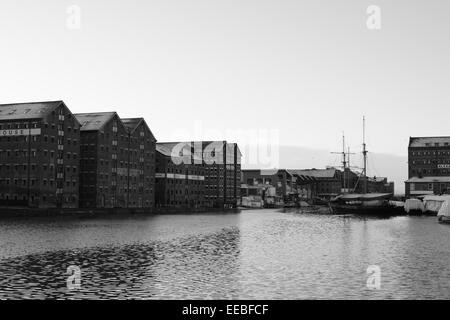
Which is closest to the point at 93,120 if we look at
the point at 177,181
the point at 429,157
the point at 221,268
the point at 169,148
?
the point at 177,181

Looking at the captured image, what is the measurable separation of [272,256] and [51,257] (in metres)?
15.9

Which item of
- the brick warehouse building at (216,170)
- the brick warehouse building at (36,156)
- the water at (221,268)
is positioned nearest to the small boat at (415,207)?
the water at (221,268)

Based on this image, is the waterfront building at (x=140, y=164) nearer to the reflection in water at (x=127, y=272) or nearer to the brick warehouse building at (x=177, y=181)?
the brick warehouse building at (x=177, y=181)

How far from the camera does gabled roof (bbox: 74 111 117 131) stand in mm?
128000

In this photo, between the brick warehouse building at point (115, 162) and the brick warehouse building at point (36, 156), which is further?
the brick warehouse building at point (115, 162)

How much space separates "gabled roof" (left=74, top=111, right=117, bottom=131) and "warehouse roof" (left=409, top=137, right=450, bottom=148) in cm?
10898

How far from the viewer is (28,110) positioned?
4528 inches

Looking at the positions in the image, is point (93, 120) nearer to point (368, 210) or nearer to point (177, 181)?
point (177, 181)

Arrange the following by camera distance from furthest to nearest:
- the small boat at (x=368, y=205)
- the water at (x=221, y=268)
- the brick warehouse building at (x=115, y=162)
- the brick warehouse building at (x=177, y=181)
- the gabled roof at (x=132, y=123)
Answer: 1. the brick warehouse building at (x=177, y=181)
2. the gabled roof at (x=132, y=123)
3. the brick warehouse building at (x=115, y=162)
4. the small boat at (x=368, y=205)
5. the water at (x=221, y=268)

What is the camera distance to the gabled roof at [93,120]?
12800 cm

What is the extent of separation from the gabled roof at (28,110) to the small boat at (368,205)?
73304 mm
